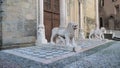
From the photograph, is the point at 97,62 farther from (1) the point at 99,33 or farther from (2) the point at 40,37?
(1) the point at 99,33

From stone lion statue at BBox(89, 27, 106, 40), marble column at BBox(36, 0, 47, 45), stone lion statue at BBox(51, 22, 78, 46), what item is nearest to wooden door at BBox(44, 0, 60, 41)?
marble column at BBox(36, 0, 47, 45)

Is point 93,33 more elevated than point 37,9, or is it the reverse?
point 37,9

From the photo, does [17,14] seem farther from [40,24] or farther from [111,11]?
→ [111,11]

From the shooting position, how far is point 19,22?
223 inches

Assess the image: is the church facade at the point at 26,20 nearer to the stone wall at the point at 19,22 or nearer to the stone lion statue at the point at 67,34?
the stone wall at the point at 19,22

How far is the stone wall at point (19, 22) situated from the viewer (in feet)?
17.2

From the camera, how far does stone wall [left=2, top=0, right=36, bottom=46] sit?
5.25 m

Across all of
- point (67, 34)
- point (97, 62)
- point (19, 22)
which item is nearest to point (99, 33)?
point (67, 34)

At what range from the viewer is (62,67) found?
2797 millimetres

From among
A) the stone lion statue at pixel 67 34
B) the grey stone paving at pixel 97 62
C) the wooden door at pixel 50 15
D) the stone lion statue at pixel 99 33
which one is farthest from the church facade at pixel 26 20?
the grey stone paving at pixel 97 62

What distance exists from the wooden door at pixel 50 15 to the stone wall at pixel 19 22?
3.12 feet

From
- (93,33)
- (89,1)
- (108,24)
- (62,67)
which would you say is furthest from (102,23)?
(62,67)

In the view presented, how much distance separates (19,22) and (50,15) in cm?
203

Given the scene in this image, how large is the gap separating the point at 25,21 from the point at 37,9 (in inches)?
31.6
